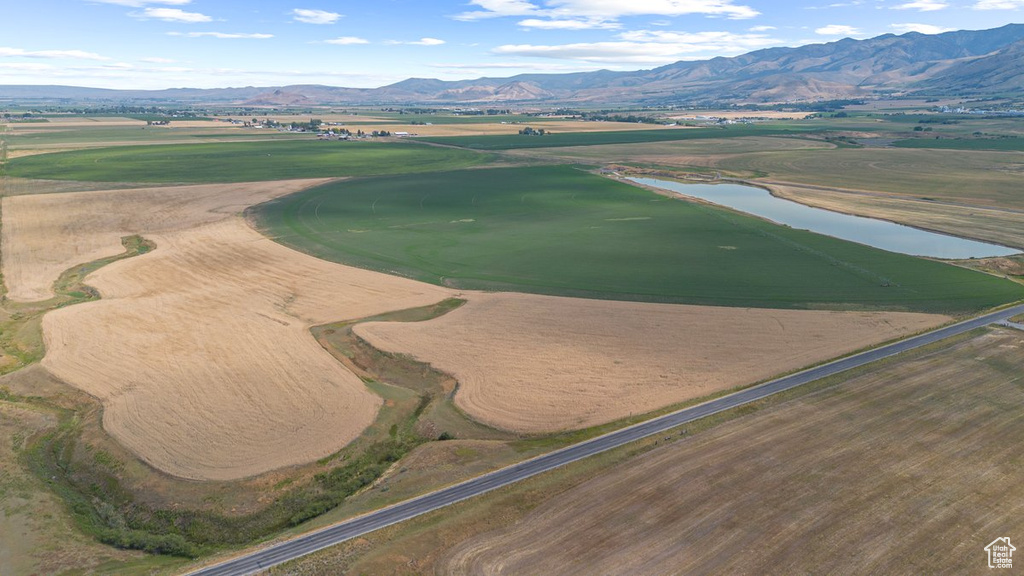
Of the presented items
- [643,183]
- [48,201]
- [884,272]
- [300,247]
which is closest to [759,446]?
[884,272]

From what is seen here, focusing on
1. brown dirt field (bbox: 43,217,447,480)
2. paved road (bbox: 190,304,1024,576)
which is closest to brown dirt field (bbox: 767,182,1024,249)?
paved road (bbox: 190,304,1024,576)

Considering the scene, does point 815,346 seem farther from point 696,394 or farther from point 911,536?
point 911,536

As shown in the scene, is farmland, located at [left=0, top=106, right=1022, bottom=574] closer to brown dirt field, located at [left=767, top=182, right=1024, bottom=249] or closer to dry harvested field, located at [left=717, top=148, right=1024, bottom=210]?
brown dirt field, located at [left=767, top=182, right=1024, bottom=249]

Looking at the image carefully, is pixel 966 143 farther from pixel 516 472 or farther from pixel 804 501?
pixel 516 472

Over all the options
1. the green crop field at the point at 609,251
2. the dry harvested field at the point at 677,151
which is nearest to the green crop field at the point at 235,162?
the dry harvested field at the point at 677,151

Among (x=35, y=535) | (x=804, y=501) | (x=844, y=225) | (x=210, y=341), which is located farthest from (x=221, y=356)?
(x=844, y=225)

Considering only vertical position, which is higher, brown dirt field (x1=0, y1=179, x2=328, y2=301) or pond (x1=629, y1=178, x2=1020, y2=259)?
pond (x1=629, y1=178, x2=1020, y2=259)
